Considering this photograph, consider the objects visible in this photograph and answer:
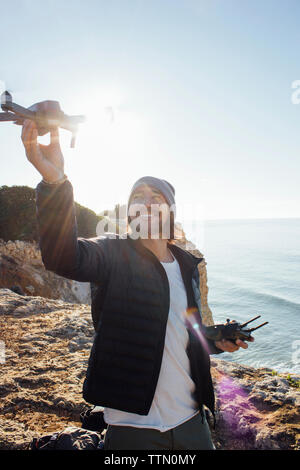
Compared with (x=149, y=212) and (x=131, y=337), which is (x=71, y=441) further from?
(x=149, y=212)

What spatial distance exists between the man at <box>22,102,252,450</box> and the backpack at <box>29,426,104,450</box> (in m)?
0.60

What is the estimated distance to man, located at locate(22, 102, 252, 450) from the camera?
5.39ft

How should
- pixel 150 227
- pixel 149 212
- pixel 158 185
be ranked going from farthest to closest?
pixel 158 185, pixel 149 212, pixel 150 227

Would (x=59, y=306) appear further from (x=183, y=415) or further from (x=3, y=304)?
(x=183, y=415)

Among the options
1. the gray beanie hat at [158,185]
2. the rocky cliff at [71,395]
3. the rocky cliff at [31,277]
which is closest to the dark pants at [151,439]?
the rocky cliff at [71,395]

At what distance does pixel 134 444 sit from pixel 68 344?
14.6 ft

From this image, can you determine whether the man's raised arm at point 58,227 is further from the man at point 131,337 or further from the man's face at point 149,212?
the man's face at point 149,212

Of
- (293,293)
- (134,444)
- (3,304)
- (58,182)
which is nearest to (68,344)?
(3,304)

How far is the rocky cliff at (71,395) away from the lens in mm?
3154

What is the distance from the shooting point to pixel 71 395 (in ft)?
13.0

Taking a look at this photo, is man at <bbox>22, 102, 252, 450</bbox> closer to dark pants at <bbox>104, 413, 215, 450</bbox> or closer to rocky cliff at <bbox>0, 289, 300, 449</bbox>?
dark pants at <bbox>104, 413, 215, 450</bbox>

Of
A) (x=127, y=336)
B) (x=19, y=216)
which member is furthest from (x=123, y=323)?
(x=19, y=216)

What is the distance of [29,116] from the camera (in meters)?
1.53

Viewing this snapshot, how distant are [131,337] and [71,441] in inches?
51.0
